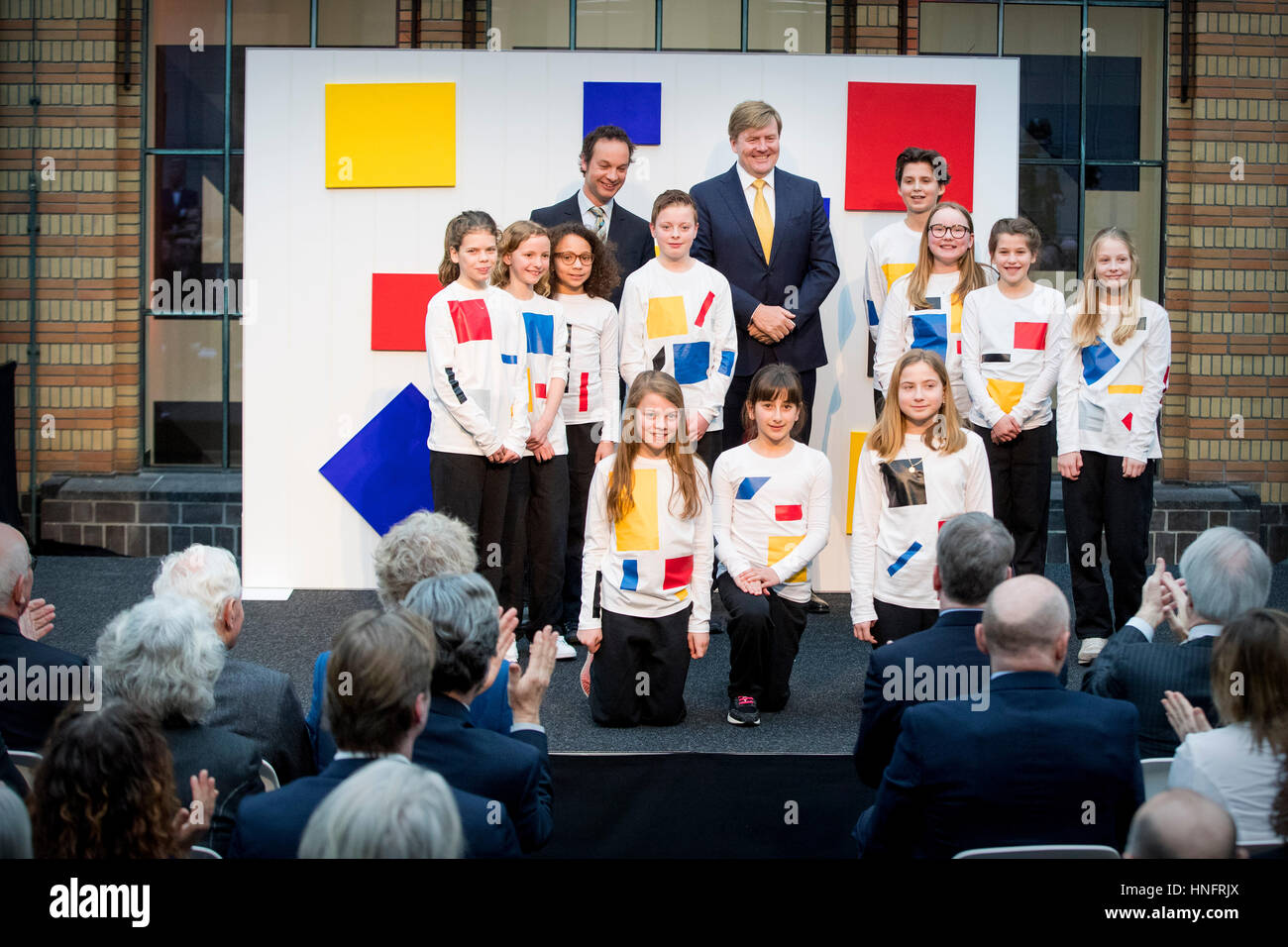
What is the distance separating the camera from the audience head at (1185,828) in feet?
6.37

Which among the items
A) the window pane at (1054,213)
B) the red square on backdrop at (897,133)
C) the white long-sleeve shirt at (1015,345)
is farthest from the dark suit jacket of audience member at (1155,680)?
the window pane at (1054,213)

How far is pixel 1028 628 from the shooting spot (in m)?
2.61

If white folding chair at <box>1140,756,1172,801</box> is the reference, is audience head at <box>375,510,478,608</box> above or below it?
above

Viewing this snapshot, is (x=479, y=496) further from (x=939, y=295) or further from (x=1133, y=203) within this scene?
(x=1133, y=203)

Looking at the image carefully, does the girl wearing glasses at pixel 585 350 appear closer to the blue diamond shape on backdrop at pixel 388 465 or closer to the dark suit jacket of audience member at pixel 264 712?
the blue diamond shape on backdrop at pixel 388 465

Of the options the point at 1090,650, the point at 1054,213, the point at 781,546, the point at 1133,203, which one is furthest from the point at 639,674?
the point at 1133,203

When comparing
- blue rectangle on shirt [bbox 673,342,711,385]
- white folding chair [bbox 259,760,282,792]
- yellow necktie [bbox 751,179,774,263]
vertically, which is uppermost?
yellow necktie [bbox 751,179,774,263]

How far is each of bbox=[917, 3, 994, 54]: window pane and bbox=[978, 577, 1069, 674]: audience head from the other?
5.99m

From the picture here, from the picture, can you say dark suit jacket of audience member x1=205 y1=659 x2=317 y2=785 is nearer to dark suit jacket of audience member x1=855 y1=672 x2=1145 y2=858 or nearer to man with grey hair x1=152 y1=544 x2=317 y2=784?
man with grey hair x1=152 y1=544 x2=317 y2=784

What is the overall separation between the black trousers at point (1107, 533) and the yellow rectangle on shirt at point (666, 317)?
1.64m

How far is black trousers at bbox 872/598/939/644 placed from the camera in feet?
15.0

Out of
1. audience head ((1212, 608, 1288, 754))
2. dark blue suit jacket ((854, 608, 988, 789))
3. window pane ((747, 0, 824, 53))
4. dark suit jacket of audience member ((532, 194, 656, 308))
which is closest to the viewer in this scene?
audience head ((1212, 608, 1288, 754))

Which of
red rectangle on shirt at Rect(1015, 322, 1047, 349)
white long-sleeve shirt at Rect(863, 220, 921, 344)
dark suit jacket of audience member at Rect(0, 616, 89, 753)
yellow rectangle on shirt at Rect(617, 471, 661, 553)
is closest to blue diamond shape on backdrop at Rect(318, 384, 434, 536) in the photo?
yellow rectangle on shirt at Rect(617, 471, 661, 553)
